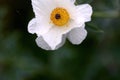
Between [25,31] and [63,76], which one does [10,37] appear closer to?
[25,31]

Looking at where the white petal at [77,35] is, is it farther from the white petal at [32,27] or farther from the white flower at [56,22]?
the white petal at [32,27]

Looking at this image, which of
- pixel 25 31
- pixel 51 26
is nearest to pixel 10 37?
pixel 25 31

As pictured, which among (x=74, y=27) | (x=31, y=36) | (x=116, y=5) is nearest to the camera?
(x=74, y=27)

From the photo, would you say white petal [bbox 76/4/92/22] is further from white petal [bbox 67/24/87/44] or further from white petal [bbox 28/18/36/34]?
white petal [bbox 28/18/36/34]

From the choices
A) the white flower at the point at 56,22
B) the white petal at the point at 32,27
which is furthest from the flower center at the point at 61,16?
the white petal at the point at 32,27

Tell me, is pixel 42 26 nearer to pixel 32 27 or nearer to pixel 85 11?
pixel 32 27
